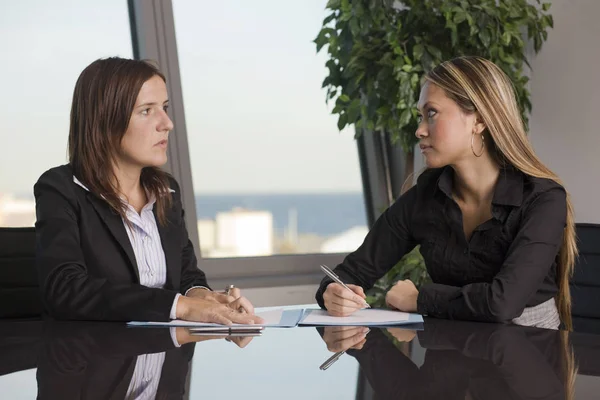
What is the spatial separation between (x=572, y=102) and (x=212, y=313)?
7.98 feet

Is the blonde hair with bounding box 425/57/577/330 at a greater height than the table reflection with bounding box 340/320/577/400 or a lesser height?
greater

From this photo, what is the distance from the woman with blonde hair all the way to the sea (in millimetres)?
1945

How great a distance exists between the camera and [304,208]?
4.69 meters

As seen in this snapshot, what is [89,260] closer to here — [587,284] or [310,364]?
[310,364]

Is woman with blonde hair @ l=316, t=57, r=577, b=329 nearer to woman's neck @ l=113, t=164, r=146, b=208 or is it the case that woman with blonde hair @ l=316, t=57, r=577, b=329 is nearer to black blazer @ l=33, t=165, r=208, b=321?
black blazer @ l=33, t=165, r=208, b=321

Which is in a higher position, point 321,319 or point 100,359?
point 100,359

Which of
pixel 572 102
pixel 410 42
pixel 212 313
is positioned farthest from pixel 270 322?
pixel 572 102

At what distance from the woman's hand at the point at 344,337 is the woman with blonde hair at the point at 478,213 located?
24cm

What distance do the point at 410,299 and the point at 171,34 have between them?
242 centimetres

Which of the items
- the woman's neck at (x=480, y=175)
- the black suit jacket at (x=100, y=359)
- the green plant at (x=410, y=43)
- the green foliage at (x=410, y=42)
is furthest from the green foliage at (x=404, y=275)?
the black suit jacket at (x=100, y=359)

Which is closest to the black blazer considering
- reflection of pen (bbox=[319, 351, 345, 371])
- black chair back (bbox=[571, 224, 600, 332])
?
reflection of pen (bbox=[319, 351, 345, 371])

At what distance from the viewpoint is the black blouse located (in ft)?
6.91

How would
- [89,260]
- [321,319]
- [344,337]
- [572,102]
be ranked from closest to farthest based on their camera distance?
[344,337]
[321,319]
[89,260]
[572,102]

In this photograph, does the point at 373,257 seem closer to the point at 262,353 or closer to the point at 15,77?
the point at 262,353
